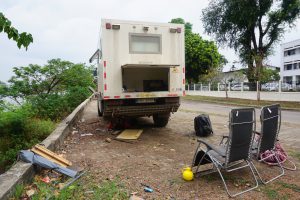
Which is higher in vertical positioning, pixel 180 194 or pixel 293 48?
pixel 293 48

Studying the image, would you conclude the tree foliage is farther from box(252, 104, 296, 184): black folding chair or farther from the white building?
the white building

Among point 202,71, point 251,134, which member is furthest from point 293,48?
point 251,134

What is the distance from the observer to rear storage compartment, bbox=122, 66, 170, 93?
29.9 ft

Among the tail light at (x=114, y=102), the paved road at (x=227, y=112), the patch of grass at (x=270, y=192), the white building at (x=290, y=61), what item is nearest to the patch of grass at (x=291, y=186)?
the patch of grass at (x=270, y=192)

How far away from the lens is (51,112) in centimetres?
1005

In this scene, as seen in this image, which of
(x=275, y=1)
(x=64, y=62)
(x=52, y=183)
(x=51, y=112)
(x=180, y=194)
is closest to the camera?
(x=180, y=194)

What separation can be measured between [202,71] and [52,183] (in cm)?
4079

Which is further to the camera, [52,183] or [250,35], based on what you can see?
[250,35]

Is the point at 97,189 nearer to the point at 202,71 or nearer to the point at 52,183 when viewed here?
the point at 52,183

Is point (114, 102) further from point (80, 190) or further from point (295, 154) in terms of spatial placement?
Result: point (295, 154)

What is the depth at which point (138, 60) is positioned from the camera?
297 inches

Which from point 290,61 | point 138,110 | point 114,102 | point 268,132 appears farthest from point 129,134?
point 290,61

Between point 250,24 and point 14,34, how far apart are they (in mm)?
26756

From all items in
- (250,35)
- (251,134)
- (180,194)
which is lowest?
(180,194)
